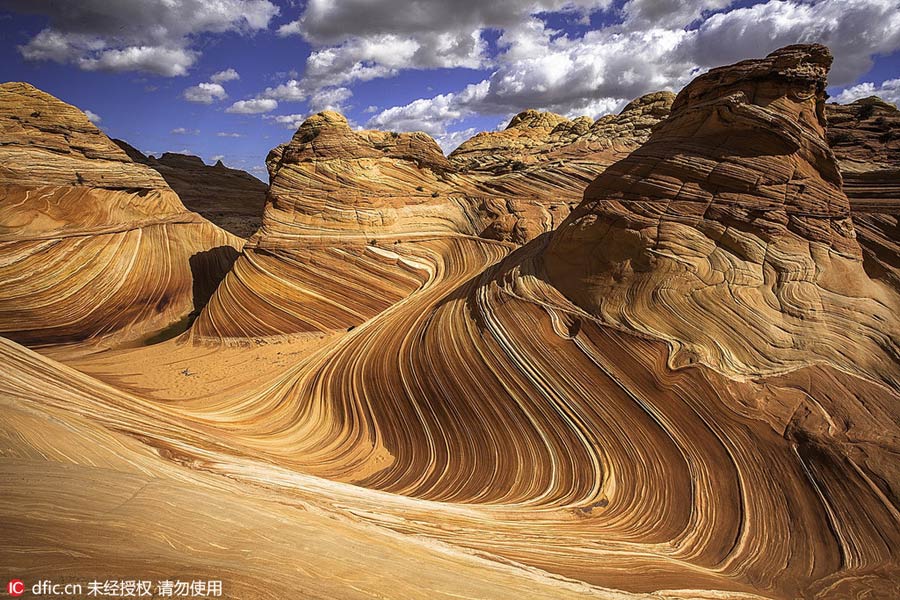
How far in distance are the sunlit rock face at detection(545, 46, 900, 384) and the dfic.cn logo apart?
15.3 feet

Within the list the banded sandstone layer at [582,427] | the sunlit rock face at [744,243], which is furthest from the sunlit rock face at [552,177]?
the sunlit rock face at [744,243]

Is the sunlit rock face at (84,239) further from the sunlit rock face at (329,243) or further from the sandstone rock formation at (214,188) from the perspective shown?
the sandstone rock formation at (214,188)

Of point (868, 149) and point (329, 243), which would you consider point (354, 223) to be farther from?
point (868, 149)

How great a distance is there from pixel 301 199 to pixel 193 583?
9.98m

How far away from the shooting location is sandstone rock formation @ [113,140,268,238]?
2002 centimetres

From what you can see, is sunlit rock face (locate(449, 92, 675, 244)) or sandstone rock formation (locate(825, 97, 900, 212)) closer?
sandstone rock formation (locate(825, 97, 900, 212))

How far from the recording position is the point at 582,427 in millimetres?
4367

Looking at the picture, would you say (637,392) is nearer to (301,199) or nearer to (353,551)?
(353,551)

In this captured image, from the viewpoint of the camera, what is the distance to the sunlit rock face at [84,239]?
1011 centimetres

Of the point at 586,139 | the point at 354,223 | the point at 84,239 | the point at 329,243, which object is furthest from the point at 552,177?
the point at 84,239

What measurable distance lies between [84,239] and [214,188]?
12.9m

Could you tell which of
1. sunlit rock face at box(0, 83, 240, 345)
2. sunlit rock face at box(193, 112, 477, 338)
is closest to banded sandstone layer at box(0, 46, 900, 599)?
sunlit rock face at box(193, 112, 477, 338)

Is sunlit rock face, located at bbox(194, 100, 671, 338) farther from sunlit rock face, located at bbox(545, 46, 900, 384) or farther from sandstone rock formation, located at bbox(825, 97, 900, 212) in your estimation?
sandstone rock formation, located at bbox(825, 97, 900, 212)

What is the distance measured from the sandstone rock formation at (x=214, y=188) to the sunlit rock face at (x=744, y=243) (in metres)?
16.6
